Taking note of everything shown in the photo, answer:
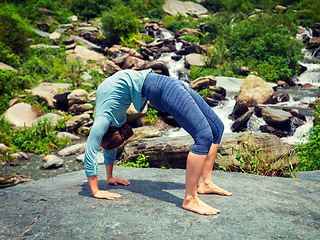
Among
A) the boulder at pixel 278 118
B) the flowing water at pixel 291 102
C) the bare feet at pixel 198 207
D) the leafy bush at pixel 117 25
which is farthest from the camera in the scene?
the leafy bush at pixel 117 25

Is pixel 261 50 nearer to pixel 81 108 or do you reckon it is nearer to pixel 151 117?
pixel 151 117

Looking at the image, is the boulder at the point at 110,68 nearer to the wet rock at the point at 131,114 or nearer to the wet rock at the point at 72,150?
the wet rock at the point at 131,114

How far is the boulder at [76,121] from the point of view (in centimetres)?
935

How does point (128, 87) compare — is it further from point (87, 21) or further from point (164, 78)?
point (87, 21)

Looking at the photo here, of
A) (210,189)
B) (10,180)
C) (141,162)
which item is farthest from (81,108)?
(210,189)

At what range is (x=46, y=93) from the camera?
11.1 m

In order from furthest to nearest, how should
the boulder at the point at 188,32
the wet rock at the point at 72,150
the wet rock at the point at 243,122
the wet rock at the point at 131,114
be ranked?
the boulder at the point at 188,32 < the wet rock at the point at 131,114 < the wet rock at the point at 243,122 < the wet rock at the point at 72,150

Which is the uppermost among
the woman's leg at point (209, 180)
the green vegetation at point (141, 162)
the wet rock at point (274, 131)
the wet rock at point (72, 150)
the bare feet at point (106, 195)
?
the woman's leg at point (209, 180)

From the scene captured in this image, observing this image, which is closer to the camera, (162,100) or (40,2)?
(162,100)

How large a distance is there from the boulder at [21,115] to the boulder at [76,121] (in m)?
1.32

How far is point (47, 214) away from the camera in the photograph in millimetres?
2018

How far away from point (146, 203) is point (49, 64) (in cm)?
1473

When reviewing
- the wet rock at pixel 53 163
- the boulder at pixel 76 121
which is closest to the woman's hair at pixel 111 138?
the wet rock at pixel 53 163

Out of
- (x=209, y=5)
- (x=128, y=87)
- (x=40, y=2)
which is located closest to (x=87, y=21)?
(x=40, y=2)
